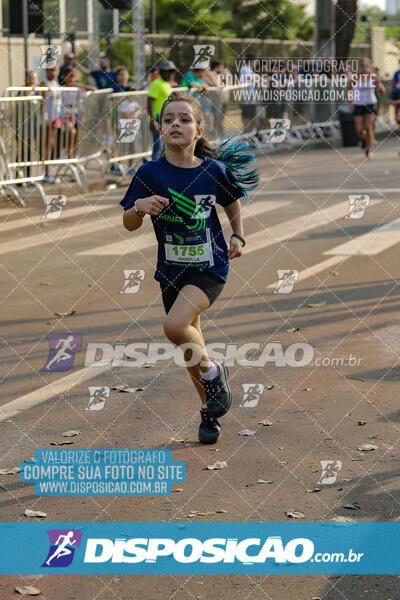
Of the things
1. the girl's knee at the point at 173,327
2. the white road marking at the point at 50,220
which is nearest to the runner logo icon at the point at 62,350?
the girl's knee at the point at 173,327

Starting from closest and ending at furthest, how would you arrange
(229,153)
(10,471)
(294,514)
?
(294,514)
(10,471)
(229,153)

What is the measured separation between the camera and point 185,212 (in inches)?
230

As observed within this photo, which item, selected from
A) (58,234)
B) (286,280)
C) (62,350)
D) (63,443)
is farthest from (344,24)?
(63,443)

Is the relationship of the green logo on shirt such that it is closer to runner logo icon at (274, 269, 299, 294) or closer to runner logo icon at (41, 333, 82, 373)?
runner logo icon at (41, 333, 82, 373)

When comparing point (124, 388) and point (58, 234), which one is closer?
point (124, 388)

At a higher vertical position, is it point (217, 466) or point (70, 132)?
point (217, 466)

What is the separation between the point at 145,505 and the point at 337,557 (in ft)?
3.21

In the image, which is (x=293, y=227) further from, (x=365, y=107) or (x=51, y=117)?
(x=365, y=107)

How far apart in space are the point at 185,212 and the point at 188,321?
54cm

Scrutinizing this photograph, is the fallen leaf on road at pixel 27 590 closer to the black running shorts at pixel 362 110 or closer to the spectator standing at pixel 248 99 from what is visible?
the black running shorts at pixel 362 110

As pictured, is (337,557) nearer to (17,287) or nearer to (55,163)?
(17,287)

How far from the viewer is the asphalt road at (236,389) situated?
16.1 ft

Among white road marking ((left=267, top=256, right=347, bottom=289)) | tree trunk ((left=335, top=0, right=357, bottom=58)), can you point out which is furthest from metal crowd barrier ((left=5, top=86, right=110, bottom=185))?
tree trunk ((left=335, top=0, right=357, bottom=58))

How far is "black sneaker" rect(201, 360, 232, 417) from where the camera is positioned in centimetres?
596
